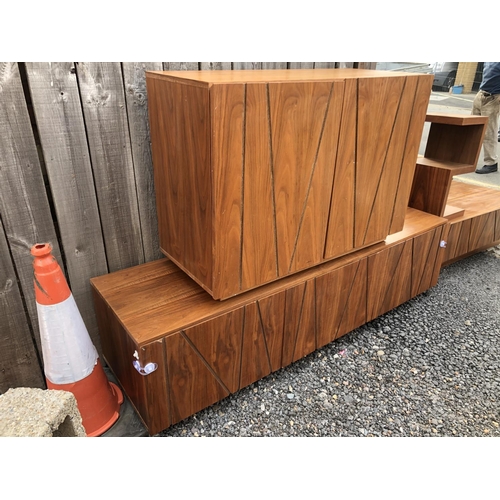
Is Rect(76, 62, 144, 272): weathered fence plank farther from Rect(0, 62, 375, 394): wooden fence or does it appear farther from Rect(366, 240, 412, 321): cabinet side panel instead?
Rect(366, 240, 412, 321): cabinet side panel

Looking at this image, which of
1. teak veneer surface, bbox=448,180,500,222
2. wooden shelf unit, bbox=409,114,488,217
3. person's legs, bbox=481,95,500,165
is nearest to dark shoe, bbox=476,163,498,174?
person's legs, bbox=481,95,500,165

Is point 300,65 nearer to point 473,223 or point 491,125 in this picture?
point 473,223

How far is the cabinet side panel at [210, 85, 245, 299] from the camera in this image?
1.32m

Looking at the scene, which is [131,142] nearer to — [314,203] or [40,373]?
[314,203]

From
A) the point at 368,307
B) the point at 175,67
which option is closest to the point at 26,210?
the point at 175,67

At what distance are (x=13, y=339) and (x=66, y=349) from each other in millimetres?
377

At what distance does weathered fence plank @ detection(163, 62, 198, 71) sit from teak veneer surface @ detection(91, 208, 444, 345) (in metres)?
0.93

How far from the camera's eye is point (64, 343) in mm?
1518

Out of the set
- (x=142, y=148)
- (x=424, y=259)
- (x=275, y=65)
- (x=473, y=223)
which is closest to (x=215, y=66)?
(x=275, y=65)

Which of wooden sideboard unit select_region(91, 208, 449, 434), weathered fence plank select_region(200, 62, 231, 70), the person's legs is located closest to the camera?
wooden sideboard unit select_region(91, 208, 449, 434)

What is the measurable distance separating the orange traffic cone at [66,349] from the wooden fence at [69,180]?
0.23 metres

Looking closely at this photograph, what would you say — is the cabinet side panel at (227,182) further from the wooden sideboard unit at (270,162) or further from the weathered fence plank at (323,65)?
the weathered fence plank at (323,65)

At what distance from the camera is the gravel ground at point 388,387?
5.89 feet

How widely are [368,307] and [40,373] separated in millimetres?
1811
